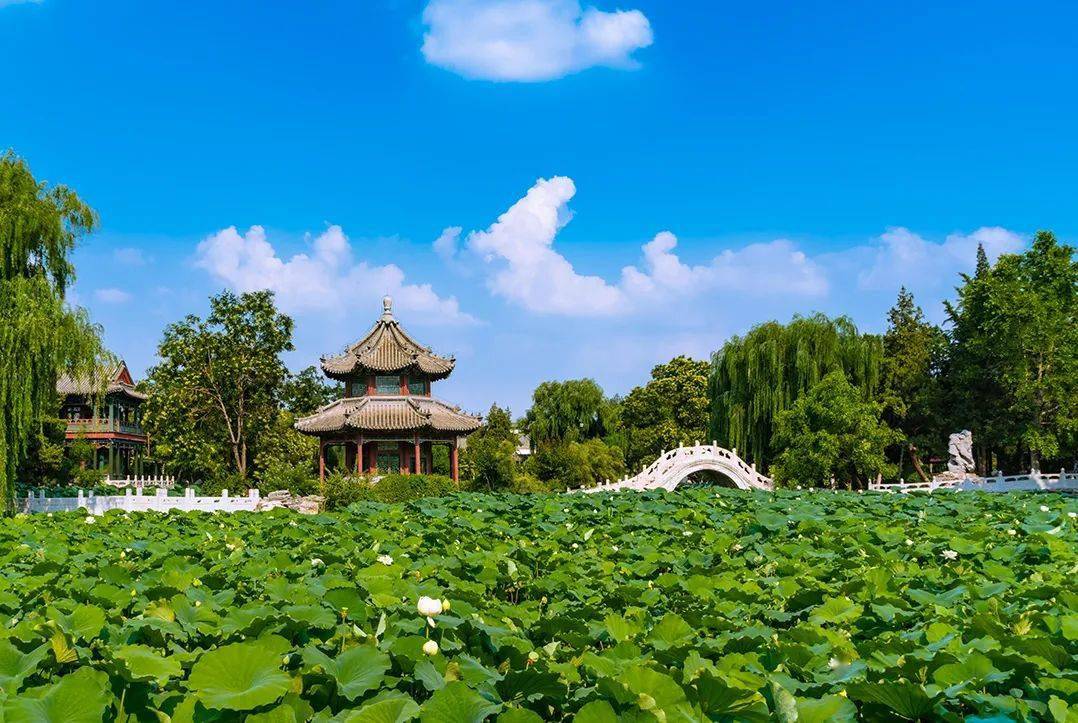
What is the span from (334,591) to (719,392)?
2956 cm

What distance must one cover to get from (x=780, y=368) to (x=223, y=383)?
1967cm

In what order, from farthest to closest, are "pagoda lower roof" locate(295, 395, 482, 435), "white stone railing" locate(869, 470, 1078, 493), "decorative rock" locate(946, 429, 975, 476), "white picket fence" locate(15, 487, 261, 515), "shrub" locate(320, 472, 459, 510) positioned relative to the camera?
"decorative rock" locate(946, 429, 975, 476)
"pagoda lower roof" locate(295, 395, 482, 435)
"white stone railing" locate(869, 470, 1078, 493)
"shrub" locate(320, 472, 459, 510)
"white picket fence" locate(15, 487, 261, 515)

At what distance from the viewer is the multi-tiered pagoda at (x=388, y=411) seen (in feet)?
94.5

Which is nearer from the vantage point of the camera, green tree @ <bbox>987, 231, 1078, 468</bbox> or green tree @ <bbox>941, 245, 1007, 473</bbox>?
green tree @ <bbox>987, 231, 1078, 468</bbox>

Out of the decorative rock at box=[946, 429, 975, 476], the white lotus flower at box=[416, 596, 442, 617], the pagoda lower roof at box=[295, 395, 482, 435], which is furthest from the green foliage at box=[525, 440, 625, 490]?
the white lotus flower at box=[416, 596, 442, 617]

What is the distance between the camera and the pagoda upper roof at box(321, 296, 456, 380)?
99.2 feet

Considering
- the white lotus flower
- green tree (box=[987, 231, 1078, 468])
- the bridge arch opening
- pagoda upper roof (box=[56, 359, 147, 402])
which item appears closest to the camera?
the white lotus flower

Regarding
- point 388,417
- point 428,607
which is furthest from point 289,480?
point 428,607

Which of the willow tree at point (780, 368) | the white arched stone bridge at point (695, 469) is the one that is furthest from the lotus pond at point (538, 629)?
the willow tree at point (780, 368)

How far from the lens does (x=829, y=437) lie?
24797mm

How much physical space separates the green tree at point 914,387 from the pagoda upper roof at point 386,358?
56.1 feet

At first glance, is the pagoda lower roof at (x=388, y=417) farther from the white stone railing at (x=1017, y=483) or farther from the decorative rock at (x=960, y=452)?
the decorative rock at (x=960, y=452)

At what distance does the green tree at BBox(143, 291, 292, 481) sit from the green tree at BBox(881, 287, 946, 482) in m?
23.1

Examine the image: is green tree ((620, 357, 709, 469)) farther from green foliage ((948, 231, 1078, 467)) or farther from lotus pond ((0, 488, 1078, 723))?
lotus pond ((0, 488, 1078, 723))
